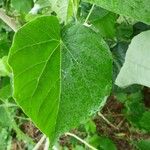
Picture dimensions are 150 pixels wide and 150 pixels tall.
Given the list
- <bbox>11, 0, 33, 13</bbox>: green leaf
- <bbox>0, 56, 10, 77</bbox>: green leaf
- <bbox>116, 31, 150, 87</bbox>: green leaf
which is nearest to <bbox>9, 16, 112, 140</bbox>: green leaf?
<bbox>116, 31, 150, 87</bbox>: green leaf

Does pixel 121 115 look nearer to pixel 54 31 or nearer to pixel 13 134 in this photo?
pixel 13 134

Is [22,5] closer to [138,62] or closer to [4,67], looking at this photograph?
[4,67]

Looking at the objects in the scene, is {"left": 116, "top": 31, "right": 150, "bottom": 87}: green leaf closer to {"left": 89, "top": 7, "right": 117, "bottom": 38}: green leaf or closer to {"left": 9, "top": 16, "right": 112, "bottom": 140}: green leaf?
{"left": 9, "top": 16, "right": 112, "bottom": 140}: green leaf

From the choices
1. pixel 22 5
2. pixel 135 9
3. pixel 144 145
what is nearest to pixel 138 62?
pixel 135 9

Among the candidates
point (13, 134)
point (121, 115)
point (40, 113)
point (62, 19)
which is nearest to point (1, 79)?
point (62, 19)

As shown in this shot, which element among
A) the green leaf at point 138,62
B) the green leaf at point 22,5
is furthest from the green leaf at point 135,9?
the green leaf at point 22,5
